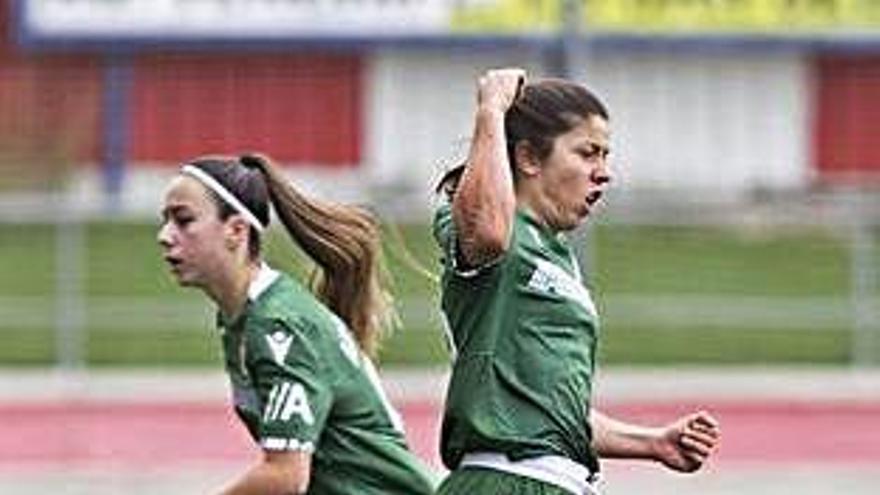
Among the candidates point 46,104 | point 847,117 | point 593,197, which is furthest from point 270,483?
point 847,117

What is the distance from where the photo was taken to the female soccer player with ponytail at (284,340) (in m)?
6.23

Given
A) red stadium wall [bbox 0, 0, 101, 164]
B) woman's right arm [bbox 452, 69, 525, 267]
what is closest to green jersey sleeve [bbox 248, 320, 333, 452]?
woman's right arm [bbox 452, 69, 525, 267]

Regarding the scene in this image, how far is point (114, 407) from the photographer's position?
17.0 meters

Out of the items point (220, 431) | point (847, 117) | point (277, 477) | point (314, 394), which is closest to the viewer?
point (277, 477)

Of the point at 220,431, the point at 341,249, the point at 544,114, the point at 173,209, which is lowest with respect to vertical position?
Answer: the point at 220,431

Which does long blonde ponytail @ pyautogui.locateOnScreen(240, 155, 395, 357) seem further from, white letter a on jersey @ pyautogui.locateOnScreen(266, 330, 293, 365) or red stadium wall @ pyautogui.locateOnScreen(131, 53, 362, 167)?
red stadium wall @ pyautogui.locateOnScreen(131, 53, 362, 167)

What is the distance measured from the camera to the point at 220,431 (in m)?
15.7

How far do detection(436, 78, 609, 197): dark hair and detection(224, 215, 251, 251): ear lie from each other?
2.16 feet

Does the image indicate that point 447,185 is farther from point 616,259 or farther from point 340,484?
point 616,259

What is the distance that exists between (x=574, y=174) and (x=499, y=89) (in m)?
0.23

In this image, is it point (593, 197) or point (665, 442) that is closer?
point (593, 197)

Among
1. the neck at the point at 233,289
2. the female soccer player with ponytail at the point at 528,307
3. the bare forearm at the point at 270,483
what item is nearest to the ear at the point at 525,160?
the female soccer player with ponytail at the point at 528,307

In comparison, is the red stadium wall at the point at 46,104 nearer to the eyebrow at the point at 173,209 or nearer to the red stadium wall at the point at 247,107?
the red stadium wall at the point at 247,107

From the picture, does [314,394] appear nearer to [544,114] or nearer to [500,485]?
[500,485]
